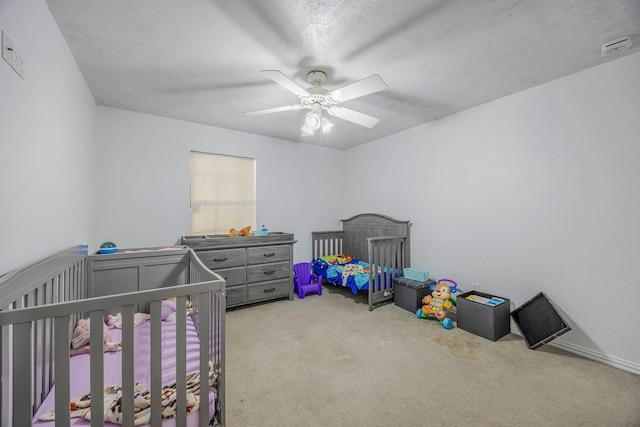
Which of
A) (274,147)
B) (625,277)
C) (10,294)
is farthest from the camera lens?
(274,147)

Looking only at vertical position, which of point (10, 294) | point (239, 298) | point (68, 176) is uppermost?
point (68, 176)

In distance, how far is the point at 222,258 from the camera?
10.5ft

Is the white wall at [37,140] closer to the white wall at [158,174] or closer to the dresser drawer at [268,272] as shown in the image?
the white wall at [158,174]

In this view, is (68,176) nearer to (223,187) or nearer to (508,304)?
(223,187)

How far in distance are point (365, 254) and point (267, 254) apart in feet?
5.64

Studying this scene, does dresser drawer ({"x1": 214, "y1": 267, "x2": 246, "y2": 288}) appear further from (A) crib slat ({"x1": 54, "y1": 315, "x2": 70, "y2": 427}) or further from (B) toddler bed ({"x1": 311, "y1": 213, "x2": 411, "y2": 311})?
(A) crib slat ({"x1": 54, "y1": 315, "x2": 70, "y2": 427})

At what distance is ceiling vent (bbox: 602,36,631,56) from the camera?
181 cm

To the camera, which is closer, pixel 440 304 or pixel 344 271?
pixel 440 304

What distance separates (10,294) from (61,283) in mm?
778

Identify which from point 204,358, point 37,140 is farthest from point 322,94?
point 204,358

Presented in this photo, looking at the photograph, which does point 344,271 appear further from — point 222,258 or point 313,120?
point 313,120

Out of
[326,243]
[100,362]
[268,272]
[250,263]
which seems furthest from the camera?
[326,243]

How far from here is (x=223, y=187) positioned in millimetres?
3756

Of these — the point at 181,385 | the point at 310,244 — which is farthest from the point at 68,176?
the point at 310,244
